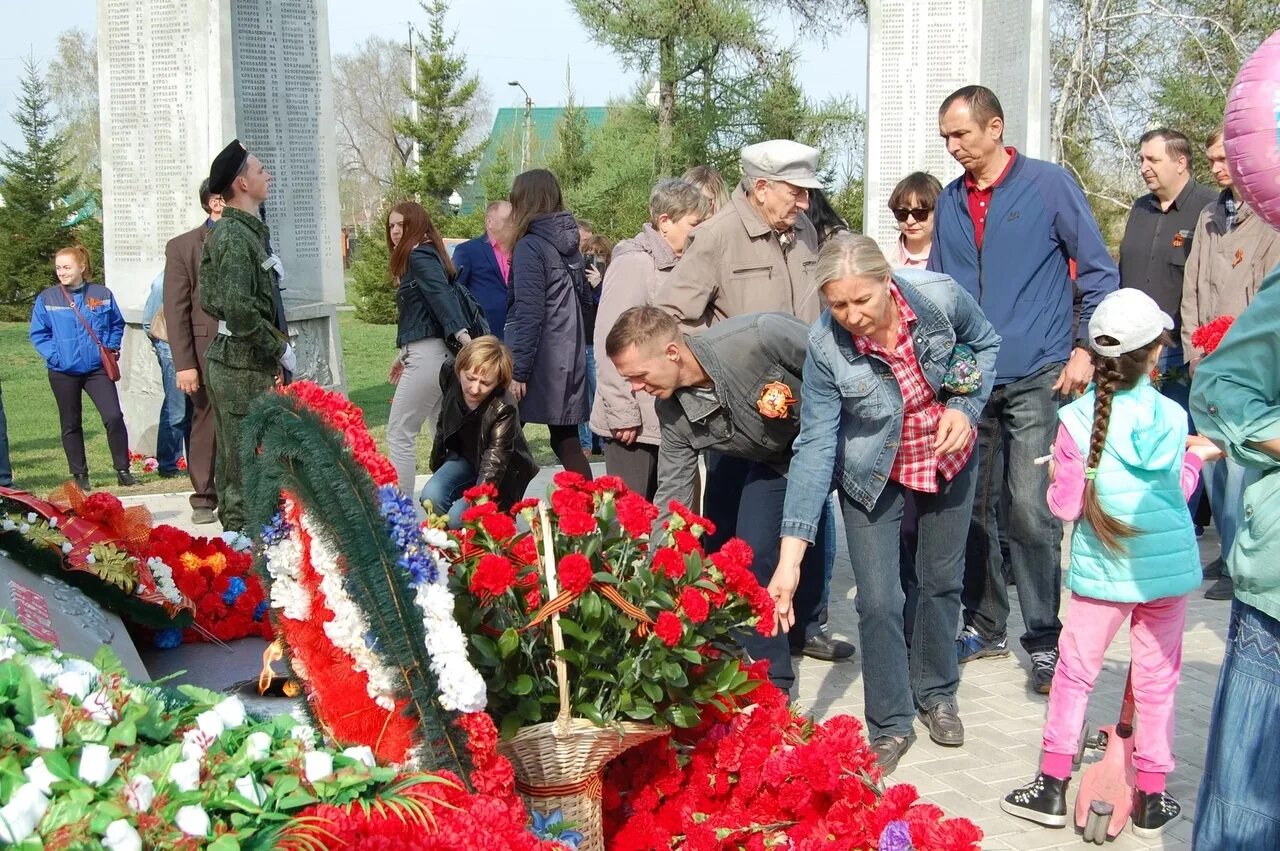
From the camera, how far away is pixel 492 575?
2.92 metres

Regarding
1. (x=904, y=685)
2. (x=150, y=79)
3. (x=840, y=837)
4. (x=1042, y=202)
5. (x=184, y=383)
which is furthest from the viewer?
(x=150, y=79)

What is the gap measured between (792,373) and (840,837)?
1798 millimetres

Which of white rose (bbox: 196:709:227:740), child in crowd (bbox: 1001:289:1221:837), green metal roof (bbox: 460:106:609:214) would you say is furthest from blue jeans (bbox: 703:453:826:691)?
green metal roof (bbox: 460:106:609:214)

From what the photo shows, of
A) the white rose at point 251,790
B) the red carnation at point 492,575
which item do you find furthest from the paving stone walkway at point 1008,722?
the white rose at point 251,790

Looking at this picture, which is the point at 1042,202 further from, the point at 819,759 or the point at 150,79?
the point at 150,79

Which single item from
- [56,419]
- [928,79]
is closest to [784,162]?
[928,79]

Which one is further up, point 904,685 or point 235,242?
point 235,242

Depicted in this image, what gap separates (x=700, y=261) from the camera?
5.22 m

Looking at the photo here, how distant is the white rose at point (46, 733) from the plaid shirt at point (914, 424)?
271 cm

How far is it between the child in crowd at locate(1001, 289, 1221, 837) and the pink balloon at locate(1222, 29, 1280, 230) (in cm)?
125

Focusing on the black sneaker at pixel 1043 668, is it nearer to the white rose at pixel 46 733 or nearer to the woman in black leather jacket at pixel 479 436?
the woman in black leather jacket at pixel 479 436

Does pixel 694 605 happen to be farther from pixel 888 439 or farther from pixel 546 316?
pixel 546 316

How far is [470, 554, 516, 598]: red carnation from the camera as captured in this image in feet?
9.58

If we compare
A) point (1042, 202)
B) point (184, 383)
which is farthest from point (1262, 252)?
point (184, 383)
